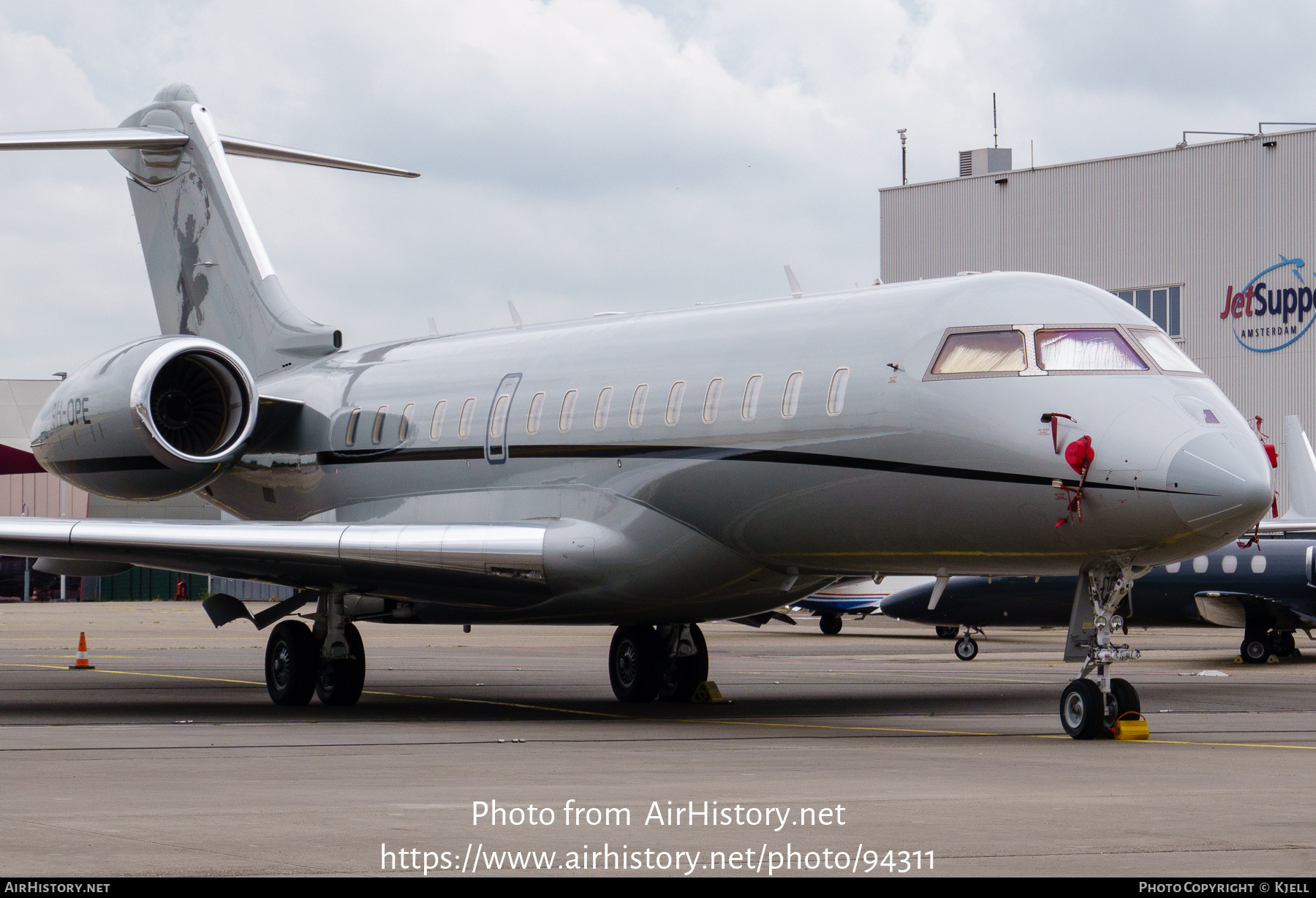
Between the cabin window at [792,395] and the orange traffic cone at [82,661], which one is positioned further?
the orange traffic cone at [82,661]

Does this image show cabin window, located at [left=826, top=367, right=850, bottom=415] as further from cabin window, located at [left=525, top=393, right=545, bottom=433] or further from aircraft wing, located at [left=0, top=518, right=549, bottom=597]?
cabin window, located at [left=525, top=393, right=545, bottom=433]

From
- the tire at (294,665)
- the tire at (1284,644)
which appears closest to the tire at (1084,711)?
the tire at (294,665)

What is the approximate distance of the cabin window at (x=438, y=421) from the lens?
18953 millimetres

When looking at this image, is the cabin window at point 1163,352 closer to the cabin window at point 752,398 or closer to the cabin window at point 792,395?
the cabin window at point 792,395

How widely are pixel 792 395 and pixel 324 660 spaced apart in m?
6.56

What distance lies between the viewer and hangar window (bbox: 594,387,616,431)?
16875mm

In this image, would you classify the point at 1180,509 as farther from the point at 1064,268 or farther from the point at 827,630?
the point at 1064,268

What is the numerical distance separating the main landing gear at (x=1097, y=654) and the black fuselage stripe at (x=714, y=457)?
114 centimetres

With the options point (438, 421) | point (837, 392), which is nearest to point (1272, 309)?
point (438, 421)

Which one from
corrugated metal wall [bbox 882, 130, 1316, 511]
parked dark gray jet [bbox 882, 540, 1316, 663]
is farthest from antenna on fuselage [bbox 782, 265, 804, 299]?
corrugated metal wall [bbox 882, 130, 1316, 511]

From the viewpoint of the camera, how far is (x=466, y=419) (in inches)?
734

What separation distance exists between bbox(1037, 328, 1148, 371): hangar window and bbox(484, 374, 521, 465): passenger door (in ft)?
20.7

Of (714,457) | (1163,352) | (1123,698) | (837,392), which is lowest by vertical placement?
(1123,698)

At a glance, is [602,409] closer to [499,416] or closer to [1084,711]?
[499,416]
